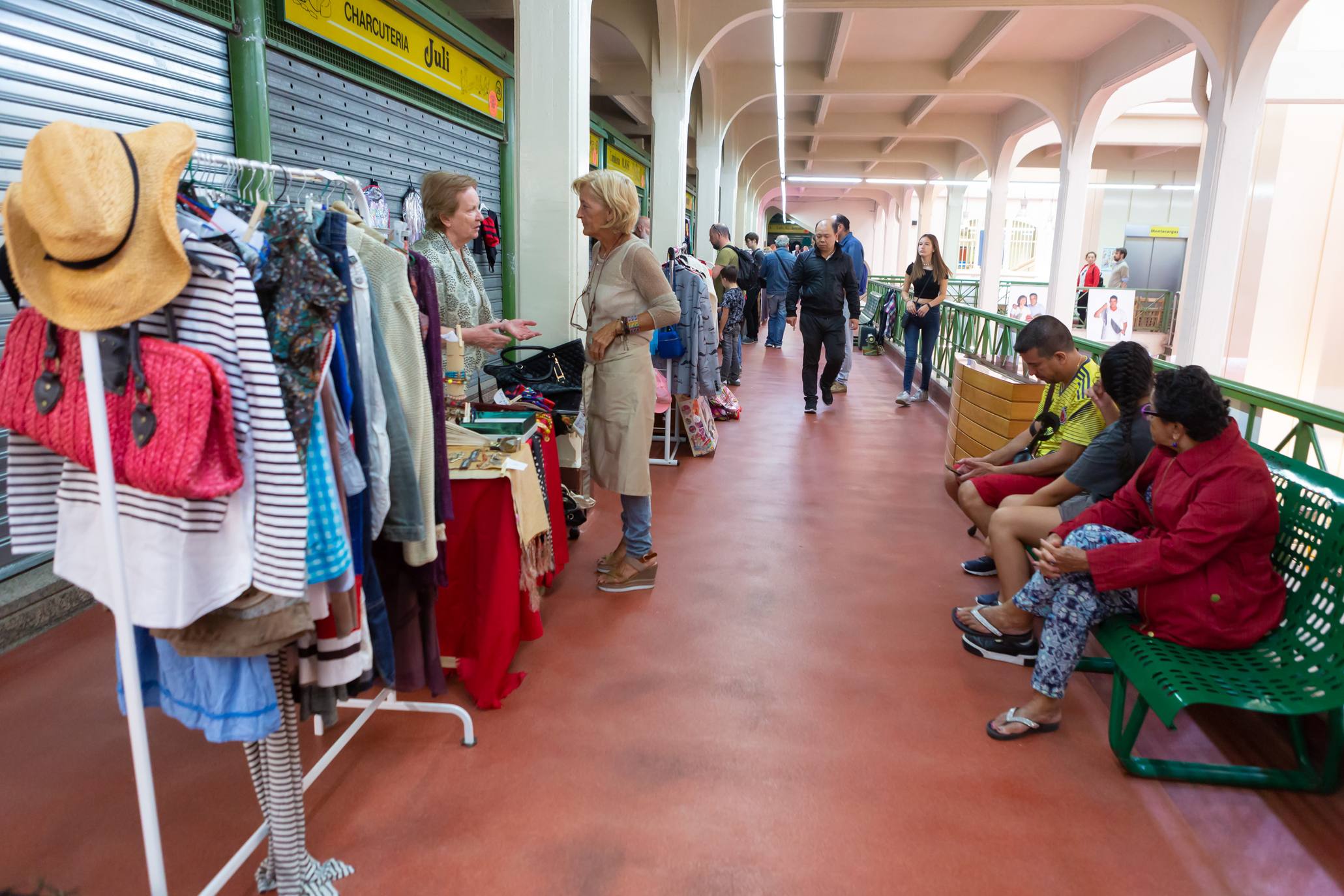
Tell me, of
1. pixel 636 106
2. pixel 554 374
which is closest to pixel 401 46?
pixel 554 374

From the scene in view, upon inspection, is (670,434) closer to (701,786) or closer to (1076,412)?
(1076,412)

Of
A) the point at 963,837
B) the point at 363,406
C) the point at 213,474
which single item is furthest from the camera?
the point at 963,837

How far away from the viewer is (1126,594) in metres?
2.49

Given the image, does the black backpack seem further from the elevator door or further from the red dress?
the elevator door

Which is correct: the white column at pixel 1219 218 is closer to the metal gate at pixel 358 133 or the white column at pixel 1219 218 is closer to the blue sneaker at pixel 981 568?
the blue sneaker at pixel 981 568

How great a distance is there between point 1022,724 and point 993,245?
12415 mm

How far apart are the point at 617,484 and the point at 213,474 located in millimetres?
2078

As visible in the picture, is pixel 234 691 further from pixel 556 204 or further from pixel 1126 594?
pixel 556 204

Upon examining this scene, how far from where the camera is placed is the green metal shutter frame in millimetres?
2771

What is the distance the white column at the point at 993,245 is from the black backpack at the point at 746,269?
4.87m

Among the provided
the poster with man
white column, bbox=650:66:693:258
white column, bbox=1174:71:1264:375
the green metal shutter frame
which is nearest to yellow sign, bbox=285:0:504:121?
the green metal shutter frame

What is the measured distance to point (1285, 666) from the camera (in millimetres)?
2195

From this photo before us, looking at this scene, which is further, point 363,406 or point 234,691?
point 363,406

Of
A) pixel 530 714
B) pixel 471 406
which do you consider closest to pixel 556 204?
pixel 471 406
